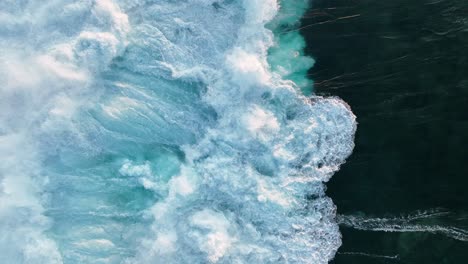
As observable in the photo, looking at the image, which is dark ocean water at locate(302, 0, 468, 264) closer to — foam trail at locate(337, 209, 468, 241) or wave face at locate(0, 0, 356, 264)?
foam trail at locate(337, 209, 468, 241)

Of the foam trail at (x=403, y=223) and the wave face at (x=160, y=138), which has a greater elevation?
the wave face at (x=160, y=138)

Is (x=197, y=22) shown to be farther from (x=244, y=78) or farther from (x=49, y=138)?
(x=49, y=138)

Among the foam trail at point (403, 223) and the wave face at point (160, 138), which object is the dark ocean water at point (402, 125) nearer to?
the foam trail at point (403, 223)

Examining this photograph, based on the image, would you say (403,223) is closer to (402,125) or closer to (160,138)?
(402,125)

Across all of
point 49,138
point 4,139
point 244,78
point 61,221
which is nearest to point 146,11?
point 244,78

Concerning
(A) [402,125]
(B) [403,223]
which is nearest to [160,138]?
(A) [402,125]

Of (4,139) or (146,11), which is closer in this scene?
(4,139)

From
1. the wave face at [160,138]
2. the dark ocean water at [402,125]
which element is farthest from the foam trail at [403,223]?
the wave face at [160,138]
